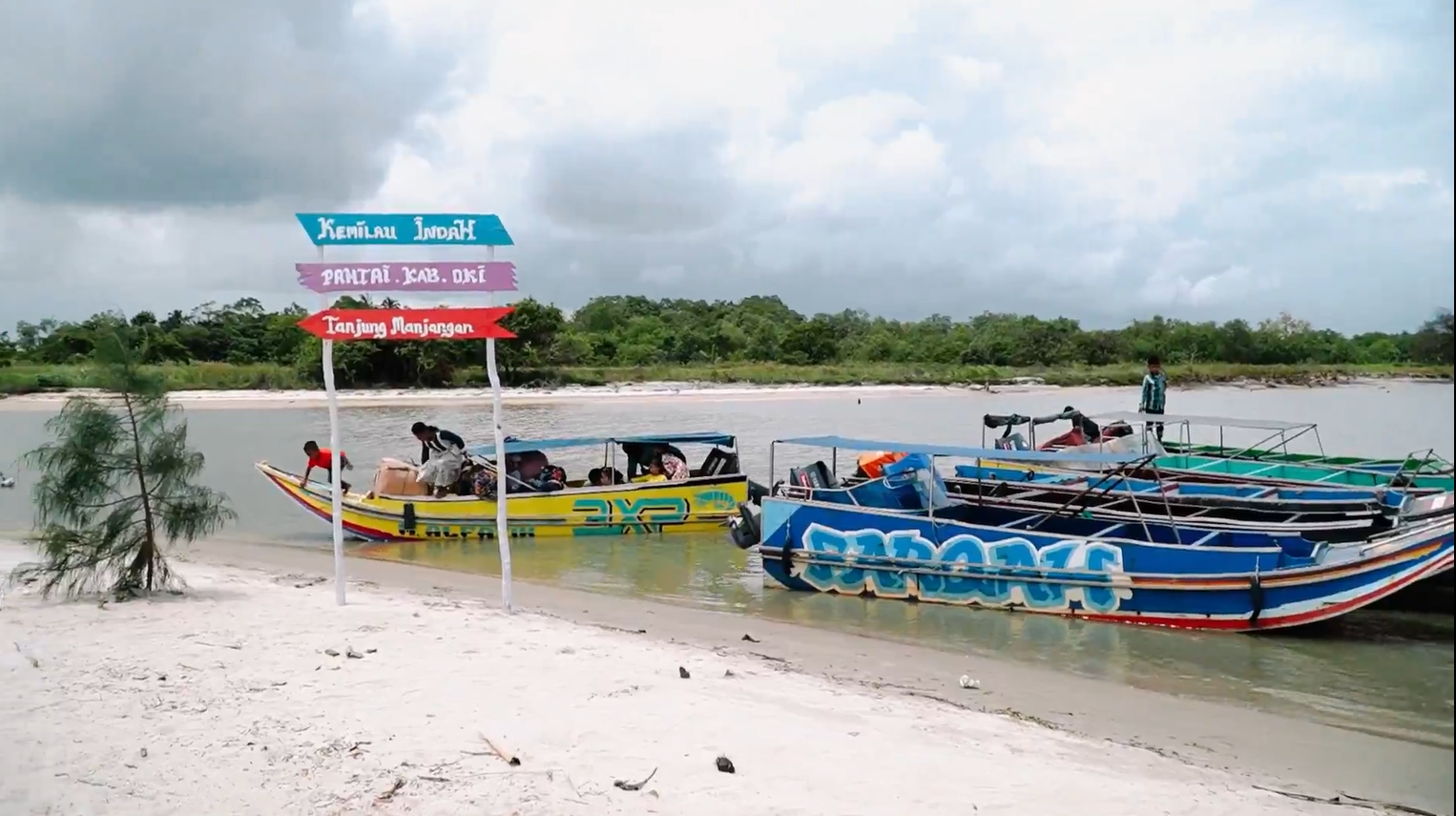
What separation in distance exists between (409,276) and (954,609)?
6878 millimetres

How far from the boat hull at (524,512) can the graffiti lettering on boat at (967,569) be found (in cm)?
470

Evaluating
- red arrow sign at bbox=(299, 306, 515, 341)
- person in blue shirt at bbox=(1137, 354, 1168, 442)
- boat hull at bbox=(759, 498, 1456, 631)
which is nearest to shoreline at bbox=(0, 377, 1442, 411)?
person in blue shirt at bbox=(1137, 354, 1168, 442)

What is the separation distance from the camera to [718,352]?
66.6 metres

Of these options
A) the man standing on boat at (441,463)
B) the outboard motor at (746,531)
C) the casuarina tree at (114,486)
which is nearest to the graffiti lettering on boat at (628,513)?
the man standing on boat at (441,463)

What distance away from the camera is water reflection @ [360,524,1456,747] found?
8.28 m

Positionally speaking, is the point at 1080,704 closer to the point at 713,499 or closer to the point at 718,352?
the point at 713,499

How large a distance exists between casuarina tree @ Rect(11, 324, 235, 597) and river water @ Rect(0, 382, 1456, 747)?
16.3 ft

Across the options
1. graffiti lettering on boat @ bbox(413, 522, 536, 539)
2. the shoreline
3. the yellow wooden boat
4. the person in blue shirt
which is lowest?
graffiti lettering on boat @ bbox(413, 522, 536, 539)

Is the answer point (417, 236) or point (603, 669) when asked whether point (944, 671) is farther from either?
point (417, 236)

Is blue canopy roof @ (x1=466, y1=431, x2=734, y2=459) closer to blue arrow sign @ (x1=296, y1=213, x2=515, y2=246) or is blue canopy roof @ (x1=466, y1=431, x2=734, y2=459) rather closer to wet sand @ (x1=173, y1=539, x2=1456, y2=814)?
wet sand @ (x1=173, y1=539, x2=1456, y2=814)

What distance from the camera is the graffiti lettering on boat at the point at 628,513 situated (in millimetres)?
16266

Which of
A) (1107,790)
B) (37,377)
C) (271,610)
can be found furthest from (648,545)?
(37,377)

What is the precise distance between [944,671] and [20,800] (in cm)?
666

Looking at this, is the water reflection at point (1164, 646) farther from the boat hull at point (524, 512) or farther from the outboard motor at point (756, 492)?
the boat hull at point (524, 512)
